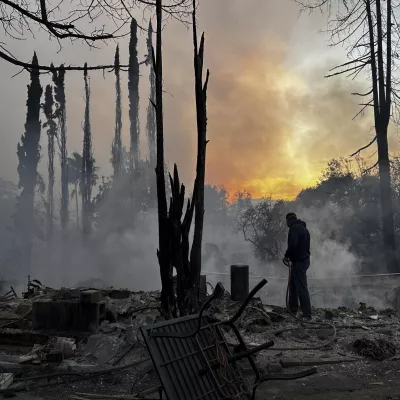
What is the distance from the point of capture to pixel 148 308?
7461 mm

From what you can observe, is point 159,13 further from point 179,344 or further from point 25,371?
point 25,371

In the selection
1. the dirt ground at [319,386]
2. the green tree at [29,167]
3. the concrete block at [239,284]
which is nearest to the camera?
the dirt ground at [319,386]

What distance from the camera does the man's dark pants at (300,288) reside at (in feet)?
24.3

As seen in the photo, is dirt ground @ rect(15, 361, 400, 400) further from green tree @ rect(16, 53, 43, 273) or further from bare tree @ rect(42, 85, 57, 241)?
bare tree @ rect(42, 85, 57, 241)

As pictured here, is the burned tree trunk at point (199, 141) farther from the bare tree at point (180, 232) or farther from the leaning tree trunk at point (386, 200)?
the leaning tree trunk at point (386, 200)

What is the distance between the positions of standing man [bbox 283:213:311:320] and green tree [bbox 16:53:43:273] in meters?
31.5

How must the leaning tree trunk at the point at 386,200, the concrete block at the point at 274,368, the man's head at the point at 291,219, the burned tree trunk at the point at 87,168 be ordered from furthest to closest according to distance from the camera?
the burned tree trunk at the point at 87,168
the leaning tree trunk at the point at 386,200
the man's head at the point at 291,219
the concrete block at the point at 274,368

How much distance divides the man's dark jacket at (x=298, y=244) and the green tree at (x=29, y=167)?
104 feet

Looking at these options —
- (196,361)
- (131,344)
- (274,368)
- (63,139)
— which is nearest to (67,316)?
(131,344)

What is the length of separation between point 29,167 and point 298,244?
124ft

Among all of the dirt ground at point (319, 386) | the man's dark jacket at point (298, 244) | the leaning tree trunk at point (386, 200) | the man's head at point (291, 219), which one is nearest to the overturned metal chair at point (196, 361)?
the dirt ground at point (319, 386)

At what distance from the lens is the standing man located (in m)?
7.47

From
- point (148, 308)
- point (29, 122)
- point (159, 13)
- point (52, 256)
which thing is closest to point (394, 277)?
point (148, 308)

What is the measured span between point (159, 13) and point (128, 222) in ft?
94.1
